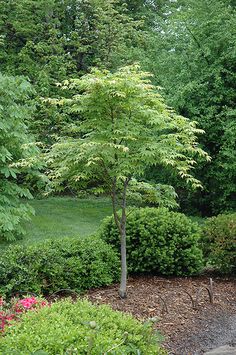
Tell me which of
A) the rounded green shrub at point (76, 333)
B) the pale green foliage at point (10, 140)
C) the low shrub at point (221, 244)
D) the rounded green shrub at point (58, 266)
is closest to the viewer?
the rounded green shrub at point (76, 333)

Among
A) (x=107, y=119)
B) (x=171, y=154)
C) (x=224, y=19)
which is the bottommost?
(x=171, y=154)

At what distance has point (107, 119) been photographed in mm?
5309

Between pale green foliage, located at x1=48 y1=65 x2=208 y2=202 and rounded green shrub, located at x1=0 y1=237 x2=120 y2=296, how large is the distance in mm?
936

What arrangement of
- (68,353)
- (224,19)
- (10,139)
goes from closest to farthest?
(68,353) < (10,139) < (224,19)

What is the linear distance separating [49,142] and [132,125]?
7.87 metres

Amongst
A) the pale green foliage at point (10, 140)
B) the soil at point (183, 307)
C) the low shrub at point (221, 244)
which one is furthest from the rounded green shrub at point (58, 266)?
the pale green foliage at point (10, 140)

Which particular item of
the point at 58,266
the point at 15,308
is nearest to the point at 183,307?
the point at 58,266

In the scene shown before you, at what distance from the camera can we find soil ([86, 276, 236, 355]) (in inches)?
187

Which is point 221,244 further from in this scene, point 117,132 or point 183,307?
point 117,132

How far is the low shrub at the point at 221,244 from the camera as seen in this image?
273 inches

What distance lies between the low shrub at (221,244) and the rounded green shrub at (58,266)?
1.52 m

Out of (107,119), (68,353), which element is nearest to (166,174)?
(107,119)

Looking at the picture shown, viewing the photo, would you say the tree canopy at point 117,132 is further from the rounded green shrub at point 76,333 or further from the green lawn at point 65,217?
the green lawn at point 65,217

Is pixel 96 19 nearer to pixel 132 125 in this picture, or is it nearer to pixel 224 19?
pixel 224 19
